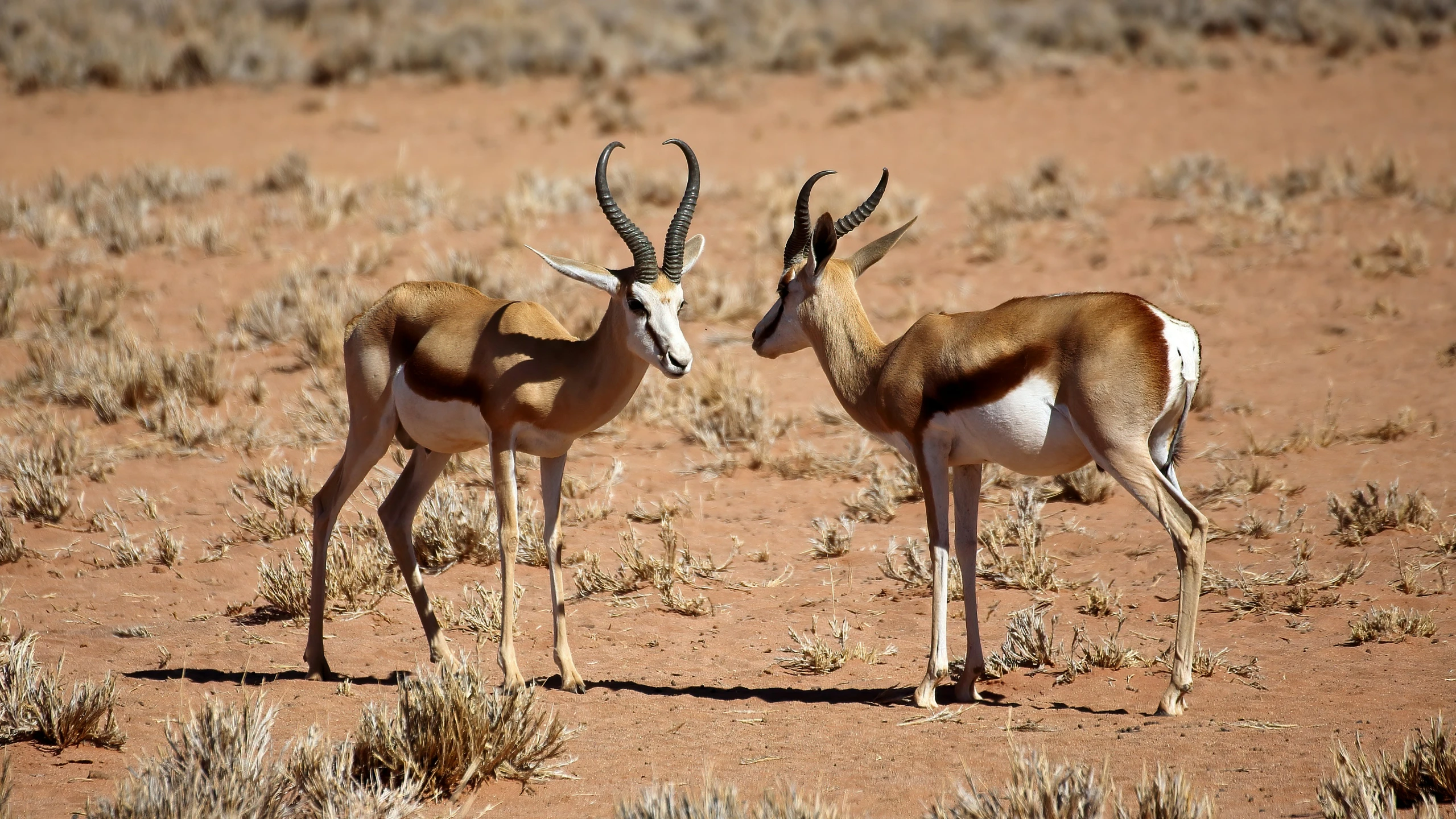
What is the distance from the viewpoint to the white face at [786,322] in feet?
23.5

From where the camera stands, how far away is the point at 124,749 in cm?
592

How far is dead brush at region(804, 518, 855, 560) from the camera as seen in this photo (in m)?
9.16

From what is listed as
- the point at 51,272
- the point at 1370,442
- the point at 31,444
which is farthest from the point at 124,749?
the point at 51,272

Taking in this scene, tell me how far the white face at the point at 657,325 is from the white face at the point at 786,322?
0.67m

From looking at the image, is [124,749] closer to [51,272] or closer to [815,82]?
[51,272]

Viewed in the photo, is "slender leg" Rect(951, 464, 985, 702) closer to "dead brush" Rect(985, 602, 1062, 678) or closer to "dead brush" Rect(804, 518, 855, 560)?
"dead brush" Rect(985, 602, 1062, 678)

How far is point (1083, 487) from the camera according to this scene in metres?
9.63

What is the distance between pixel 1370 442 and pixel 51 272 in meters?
13.8

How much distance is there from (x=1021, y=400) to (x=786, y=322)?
5.17 feet

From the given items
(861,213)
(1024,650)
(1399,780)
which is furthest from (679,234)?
(1399,780)

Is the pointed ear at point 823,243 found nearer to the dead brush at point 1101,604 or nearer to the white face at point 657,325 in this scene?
the white face at point 657,325

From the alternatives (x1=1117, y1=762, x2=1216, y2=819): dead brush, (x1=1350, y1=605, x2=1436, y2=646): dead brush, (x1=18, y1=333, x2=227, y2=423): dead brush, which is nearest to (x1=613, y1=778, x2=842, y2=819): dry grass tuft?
(x1=1117, y1=762, x2=1216, y2=819): dead brush

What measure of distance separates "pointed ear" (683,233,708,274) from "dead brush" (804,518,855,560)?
2.53 meters

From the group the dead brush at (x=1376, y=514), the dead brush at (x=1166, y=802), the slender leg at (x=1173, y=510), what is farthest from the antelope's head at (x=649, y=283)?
the dead brush at (x=1376, y=514)
